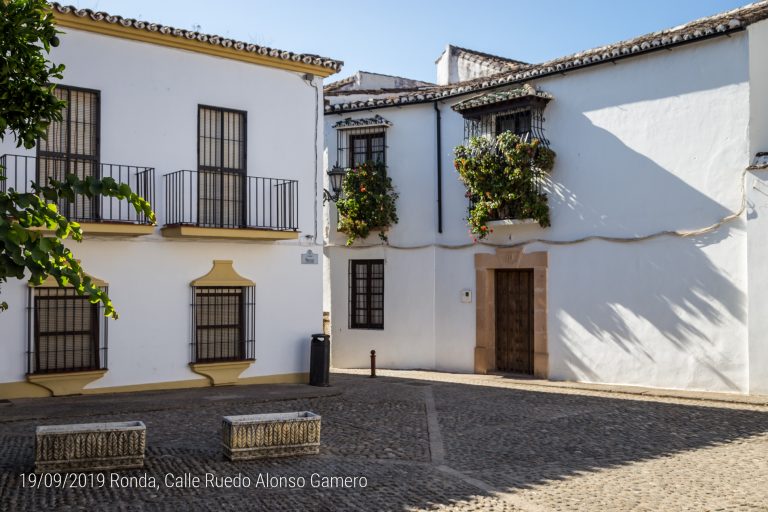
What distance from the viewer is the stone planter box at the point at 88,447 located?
6.75m

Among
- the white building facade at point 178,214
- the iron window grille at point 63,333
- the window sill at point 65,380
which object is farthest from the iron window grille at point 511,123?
the window sill at point 65,380

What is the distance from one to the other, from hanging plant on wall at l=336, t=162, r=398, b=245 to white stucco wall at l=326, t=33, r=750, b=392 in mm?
1571

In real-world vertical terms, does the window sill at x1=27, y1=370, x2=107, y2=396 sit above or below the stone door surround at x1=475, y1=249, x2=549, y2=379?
below

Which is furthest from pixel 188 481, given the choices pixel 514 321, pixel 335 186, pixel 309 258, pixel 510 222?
pixel 335 186

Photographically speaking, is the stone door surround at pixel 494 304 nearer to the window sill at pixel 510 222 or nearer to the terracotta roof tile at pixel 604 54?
the window sill at pixel 510 222

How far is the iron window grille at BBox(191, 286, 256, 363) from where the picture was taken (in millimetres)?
12445

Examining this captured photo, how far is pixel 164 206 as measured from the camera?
476 inches

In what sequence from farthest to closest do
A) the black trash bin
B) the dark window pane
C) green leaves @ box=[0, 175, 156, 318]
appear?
the black trash bin, the dark window pane, green leaves @ box=[0, 175, 156, 318]

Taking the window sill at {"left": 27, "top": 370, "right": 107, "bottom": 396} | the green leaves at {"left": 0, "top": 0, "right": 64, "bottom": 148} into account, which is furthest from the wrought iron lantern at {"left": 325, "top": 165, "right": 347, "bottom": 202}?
the green leaves at {"left": 0, "top": 0, "right": 64, "bottom": 148}

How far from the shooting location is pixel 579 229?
46.5ft

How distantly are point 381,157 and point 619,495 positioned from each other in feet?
37.5

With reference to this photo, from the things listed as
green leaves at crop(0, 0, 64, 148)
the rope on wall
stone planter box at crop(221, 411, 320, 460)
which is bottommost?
stone planter box at crop(221, 411, 320, 460)

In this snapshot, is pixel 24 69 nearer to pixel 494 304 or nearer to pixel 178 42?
pixel 178 42

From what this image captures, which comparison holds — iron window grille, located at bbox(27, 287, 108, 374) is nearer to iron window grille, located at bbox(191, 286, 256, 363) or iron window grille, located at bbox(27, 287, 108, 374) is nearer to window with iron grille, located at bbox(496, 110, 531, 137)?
iron window grille, located at bbox(191, 286, 256, 363)
